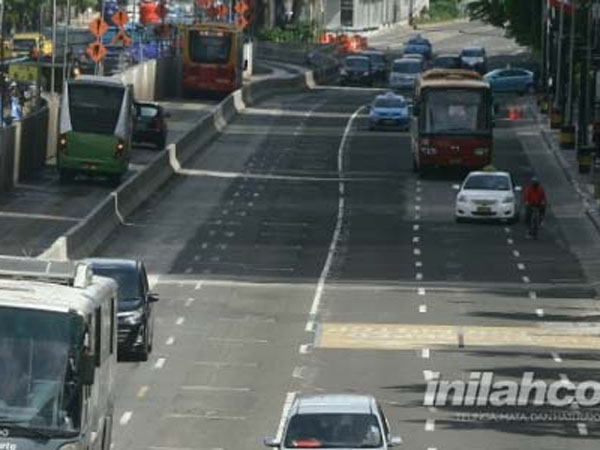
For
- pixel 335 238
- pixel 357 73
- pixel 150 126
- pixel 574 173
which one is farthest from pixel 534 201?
pixel 357 73

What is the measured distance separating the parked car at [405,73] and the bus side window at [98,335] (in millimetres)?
97411

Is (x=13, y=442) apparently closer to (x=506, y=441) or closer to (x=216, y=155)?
(x=506, y=441)

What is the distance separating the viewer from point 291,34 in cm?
17038

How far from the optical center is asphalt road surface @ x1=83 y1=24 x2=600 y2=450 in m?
36.2

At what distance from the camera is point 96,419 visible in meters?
27.8

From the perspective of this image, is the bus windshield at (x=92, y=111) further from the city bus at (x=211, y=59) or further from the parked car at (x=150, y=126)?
the city bus at (x=211, y=59)

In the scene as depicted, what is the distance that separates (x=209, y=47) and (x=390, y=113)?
17288 millimetres

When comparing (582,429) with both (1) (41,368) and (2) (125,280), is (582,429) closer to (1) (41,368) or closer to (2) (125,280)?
(2) (125,280)

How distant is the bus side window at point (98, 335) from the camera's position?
1082 inches

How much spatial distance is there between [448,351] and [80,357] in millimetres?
17929

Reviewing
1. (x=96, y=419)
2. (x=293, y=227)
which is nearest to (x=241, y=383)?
(x=96, y=419)

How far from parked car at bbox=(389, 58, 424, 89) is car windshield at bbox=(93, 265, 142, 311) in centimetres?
8252

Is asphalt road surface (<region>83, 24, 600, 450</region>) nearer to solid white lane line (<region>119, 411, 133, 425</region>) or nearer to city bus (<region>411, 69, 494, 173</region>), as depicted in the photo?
solid white lane line (<region>119, 411, 133, 425</region>)

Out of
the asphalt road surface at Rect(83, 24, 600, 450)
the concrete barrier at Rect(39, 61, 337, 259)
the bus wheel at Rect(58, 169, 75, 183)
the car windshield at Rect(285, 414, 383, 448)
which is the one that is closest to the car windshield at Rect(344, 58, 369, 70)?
the concrete barrier at Rect(39, 61, 337, 259)
